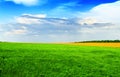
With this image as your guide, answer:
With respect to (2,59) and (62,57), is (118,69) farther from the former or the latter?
(2,59)

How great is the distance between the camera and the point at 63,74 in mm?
19359

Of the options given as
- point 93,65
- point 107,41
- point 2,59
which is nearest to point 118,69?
point 93,65

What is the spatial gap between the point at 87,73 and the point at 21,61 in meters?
5.27

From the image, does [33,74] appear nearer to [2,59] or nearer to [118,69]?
[2,59]

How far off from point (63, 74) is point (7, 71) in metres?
3.70

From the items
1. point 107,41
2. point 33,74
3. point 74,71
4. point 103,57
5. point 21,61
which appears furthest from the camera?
point 107,41

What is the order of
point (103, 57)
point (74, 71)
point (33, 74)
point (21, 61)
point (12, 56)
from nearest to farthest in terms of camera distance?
point (33, 74) < point (74, 71) < point (21, 61) < point (12, 56) < point (103, 57)

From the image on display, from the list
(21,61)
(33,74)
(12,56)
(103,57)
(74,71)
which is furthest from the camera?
(103,57)

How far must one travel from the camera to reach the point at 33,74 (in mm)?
19094

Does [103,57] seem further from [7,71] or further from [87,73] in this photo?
[7,71]

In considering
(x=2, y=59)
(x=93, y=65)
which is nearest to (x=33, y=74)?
(x=2, y=59)

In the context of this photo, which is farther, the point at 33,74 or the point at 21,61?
the point at 21,61

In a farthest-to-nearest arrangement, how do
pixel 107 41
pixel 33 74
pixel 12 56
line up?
pixel 107 41 < pixel 12 56 < pixel 33 74

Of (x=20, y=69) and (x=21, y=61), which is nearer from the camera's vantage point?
(x=20, y=69)
